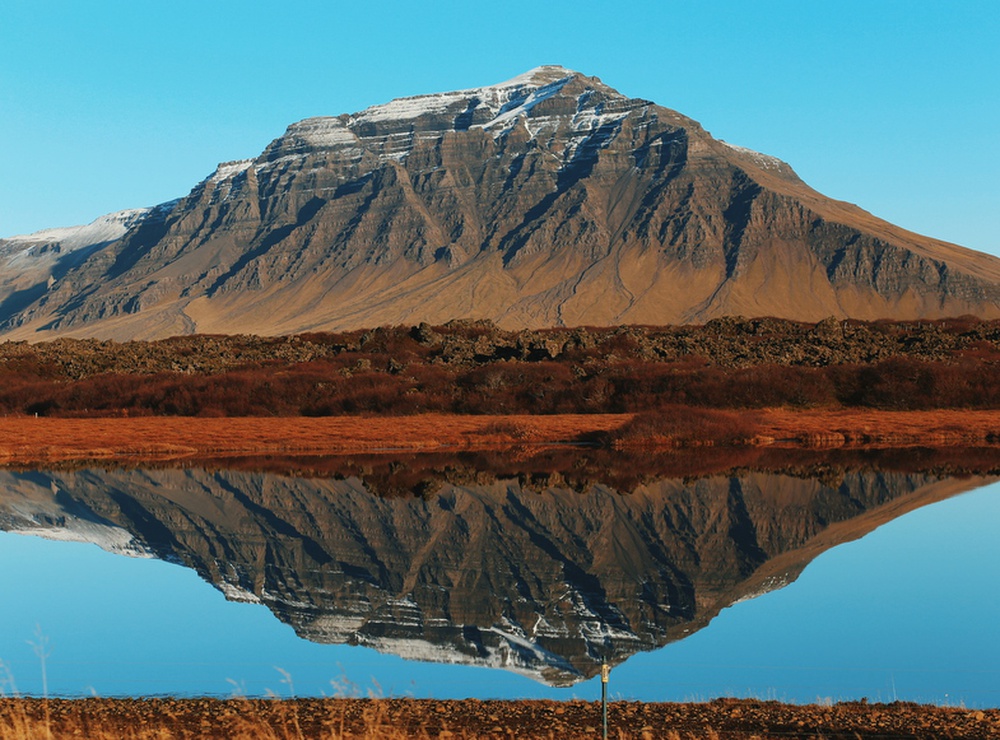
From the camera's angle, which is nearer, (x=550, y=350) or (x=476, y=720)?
(x=476, y=720)

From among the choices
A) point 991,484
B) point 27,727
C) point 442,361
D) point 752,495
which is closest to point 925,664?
point 27,727

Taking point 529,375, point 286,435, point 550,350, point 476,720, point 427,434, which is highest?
point 550,350

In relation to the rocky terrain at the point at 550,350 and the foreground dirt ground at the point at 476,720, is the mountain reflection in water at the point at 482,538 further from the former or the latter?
the rocky terrain at the point at 550,350

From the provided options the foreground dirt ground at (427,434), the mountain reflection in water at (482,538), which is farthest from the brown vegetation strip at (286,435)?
the mountain reflection in water at (482,538)

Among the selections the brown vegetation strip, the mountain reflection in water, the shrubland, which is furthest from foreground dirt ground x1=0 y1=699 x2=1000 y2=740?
the shrubland

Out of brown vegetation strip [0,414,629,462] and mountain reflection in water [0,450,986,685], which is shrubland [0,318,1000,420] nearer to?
brown vegetation strip [0,414,629,462]

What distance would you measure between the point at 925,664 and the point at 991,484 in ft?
64.7

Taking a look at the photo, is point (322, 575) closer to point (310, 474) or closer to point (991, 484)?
point (310, 474)

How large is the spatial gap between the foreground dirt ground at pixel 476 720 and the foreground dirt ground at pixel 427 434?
31.5 meters

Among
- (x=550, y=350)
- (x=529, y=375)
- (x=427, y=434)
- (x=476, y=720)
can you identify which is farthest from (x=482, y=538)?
(x=550, y=350)

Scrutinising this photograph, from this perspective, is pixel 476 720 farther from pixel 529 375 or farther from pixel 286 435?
pixel 529 375

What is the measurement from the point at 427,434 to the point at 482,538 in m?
22.0

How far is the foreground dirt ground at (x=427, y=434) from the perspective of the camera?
45.3 meters

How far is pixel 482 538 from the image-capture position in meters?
26.4
